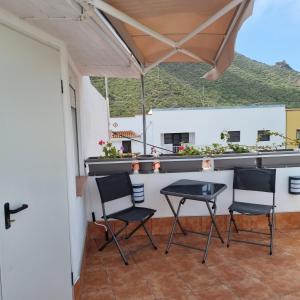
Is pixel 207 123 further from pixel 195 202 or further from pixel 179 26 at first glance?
pixel 179 26

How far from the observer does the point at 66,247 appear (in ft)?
8.41

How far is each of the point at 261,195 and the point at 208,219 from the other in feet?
2.60

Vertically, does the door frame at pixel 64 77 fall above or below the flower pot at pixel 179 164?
above

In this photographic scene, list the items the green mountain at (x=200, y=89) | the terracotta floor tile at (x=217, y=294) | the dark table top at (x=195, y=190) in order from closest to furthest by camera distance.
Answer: the terracotta floor tile at (x=217, y=294), the dark table top at (x=195, y=190), the green mountain at (x=200, y=89)

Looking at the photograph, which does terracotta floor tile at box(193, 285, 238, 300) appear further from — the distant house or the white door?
the distant house

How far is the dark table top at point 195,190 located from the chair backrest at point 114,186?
0.53m

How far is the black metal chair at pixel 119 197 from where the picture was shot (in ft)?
11.8

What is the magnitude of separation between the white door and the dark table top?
4.53 ft

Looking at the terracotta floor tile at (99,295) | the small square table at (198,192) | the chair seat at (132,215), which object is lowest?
the terracotta floor tile at (99,295)

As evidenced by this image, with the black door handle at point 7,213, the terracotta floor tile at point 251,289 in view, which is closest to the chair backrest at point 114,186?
the terracotta floor tile at point 251,289

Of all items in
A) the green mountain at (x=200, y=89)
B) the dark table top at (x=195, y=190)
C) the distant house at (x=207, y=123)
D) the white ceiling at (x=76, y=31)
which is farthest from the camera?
the green mountain at (x=200, y=89)

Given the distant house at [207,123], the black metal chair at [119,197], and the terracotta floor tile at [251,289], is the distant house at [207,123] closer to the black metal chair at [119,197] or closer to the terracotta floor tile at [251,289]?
the black metal chair at [119,197]

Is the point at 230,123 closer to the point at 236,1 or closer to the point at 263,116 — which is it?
the point at 263,116

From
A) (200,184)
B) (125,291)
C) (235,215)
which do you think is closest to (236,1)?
(200,184)
